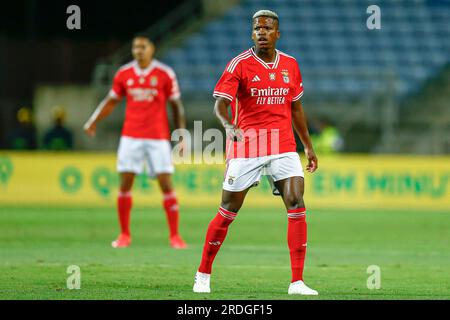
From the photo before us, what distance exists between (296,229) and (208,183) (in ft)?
39.4

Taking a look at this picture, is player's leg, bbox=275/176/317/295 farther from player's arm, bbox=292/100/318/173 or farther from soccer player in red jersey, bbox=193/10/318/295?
player's arm, bbox=292/100/318/173

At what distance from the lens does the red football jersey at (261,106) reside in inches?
359

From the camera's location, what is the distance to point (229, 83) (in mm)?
8984

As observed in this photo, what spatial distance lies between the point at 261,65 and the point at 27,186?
1256cm

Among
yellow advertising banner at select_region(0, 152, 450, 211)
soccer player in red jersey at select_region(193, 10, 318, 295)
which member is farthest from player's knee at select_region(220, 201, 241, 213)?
yellow advertising banner at select_region(0, 152, 450, 211)

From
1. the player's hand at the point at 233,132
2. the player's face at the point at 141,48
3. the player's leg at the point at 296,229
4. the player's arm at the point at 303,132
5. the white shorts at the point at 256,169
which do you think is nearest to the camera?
the player's hand at the point at 233,132

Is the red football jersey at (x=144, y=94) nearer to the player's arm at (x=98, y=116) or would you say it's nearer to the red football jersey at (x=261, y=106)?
the player's arm at (x=98, y=116)

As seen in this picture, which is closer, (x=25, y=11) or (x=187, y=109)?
(x=187, y=109)

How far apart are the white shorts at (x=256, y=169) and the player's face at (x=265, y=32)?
0.94 meters

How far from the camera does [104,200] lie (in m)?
20.7

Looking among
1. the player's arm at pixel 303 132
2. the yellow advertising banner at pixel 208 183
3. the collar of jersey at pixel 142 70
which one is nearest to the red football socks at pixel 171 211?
the collar of jersey at pixel 142 70

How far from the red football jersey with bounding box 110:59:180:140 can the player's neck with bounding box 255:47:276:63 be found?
15.3ft
